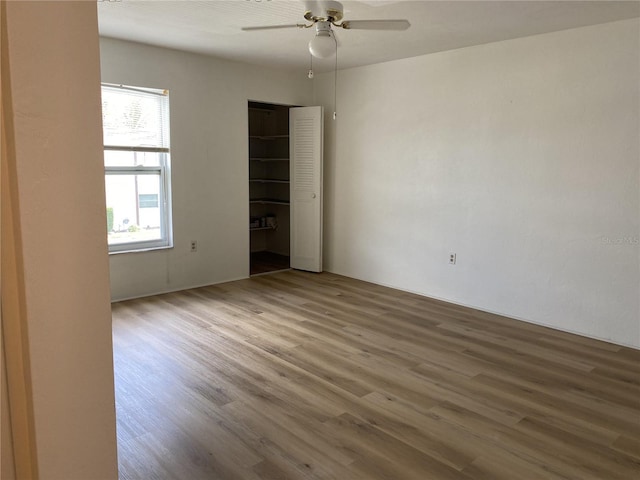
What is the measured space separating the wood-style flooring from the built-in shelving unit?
275 cm

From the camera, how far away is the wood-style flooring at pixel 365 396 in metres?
2.27

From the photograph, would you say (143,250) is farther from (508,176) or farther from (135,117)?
(508,176)

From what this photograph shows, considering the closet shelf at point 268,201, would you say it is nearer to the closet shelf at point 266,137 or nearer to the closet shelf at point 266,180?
the closet shelf at point 266,180

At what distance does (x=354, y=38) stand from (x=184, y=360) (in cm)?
305

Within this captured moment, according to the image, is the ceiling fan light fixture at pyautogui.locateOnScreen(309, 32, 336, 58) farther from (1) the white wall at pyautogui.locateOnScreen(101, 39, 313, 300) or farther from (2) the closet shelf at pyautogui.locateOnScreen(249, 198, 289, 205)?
(2) the closet shelf at pyautogui.locateOnScreen(249, 198, 289, 205)

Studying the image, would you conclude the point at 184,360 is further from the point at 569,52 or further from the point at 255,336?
the point at 569,52

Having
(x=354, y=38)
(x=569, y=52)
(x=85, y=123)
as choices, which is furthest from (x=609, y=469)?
(x=354, y=38)

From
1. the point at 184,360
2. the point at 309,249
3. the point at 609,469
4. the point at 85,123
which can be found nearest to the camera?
the point at 85,123

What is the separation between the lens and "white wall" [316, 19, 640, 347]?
12.3 ft

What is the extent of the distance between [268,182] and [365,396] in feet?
16.4

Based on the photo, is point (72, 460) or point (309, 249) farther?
point (309, 249)

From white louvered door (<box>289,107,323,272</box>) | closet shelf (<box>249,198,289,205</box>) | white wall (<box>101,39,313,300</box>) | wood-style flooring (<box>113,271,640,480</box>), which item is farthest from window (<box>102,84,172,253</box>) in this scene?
closet shelf (<box>249,198,289,205</box>)

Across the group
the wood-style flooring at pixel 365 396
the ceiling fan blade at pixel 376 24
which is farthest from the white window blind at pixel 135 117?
the ceiling fan blade at pixel 376 24

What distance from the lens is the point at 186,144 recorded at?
16.7 feet
